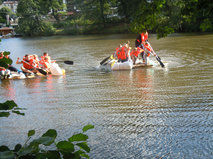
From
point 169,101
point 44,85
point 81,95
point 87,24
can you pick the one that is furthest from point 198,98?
point 87,24

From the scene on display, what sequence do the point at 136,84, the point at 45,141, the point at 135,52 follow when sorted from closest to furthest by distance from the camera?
the point at 45,141 < the point at 136,84 < the point at 135,52

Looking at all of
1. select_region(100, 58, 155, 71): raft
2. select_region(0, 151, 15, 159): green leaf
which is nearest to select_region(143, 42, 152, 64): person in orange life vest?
select_region(100, 58, 155, 71): raft

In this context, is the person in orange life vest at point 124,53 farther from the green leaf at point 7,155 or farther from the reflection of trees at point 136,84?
the green leaf at point 7,155

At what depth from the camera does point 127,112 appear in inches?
281

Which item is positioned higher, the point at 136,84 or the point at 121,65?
the point at 121,65

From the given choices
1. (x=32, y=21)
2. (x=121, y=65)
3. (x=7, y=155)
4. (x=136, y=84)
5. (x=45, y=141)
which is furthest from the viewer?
(x=32, y=21)

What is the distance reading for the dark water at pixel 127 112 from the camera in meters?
5.38

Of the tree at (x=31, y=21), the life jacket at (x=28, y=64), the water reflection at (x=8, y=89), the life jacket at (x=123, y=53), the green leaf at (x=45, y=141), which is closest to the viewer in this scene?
the green leaf at (x=45, y=141)

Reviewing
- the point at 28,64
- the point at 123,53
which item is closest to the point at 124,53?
the point at 123,53

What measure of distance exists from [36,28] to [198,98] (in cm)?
5134

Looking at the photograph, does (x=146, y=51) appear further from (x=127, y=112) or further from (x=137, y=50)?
(x=127, y=112)

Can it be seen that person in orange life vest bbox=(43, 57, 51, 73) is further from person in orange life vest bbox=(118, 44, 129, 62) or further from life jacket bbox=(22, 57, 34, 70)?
person in orange life vest bbox=(118, 44, 129, 62)

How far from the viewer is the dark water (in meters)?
5.38

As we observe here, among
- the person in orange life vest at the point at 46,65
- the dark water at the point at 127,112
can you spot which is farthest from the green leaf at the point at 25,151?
the person in orange life vest at the point at 46,65
